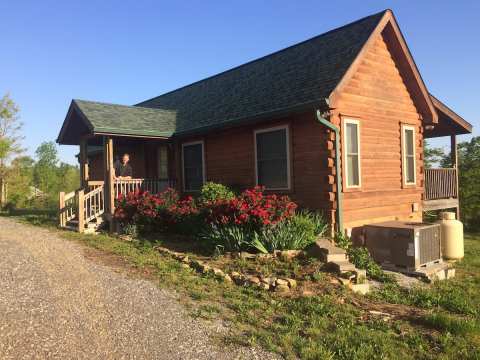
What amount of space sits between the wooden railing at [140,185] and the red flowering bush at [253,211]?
188 inches

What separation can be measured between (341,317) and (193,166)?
9.33 meters

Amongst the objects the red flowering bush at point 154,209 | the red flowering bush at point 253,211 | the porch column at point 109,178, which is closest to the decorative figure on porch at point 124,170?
the porch column at point 109,178

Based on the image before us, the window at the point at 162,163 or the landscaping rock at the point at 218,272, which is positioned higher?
the window at the point at 162,163

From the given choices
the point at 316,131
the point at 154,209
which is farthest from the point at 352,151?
the point at 154,209

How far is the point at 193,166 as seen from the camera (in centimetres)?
1380

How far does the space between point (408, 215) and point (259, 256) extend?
20.5 ft

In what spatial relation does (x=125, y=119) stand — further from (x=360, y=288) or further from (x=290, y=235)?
(x=360, y=288)

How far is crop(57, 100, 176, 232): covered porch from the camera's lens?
39.9 feet

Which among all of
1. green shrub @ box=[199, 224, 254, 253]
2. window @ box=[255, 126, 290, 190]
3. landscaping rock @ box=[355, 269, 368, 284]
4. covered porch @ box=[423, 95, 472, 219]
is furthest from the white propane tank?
green shrub @ box=[199, 224, 254, 253]

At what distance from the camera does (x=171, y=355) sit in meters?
3.97

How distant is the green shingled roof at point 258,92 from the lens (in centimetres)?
998

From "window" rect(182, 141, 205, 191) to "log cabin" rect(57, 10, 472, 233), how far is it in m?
0.04

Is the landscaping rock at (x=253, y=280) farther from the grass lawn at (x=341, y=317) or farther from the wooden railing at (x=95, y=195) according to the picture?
the wooden railing at (x=95, y=195)

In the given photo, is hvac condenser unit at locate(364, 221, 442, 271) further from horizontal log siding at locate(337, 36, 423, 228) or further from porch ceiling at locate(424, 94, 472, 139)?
porch ceiling at locate(424, 94, 472, 139)
